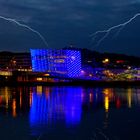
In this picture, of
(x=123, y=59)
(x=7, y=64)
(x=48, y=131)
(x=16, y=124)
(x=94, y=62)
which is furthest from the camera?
(x=123, y=59)

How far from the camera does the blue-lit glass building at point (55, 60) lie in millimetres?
125312

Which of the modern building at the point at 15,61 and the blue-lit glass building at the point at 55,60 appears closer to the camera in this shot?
the blue-lit glass building at the point at 55,60

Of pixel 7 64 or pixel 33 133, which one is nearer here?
pixel 33 133

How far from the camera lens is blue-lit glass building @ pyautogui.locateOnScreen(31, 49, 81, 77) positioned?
12531 centimetres

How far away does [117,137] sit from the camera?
47.1 ft

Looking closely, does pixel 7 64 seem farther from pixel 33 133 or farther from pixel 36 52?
pixel 33 133

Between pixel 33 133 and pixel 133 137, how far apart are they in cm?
341

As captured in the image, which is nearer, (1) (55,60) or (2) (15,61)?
(1) (55,60)

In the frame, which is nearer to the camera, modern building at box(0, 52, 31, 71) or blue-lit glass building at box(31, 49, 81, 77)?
blue-lit glass building at box(31, 49, 81, 77)

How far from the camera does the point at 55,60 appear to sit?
125750 mm

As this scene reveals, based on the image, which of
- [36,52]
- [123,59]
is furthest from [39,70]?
[123,59]

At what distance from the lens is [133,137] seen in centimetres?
1435

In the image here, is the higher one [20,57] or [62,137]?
[20,57]

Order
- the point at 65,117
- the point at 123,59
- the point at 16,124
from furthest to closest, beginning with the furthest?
the point at 123,59, the point at 65,117, the point at 16,124
